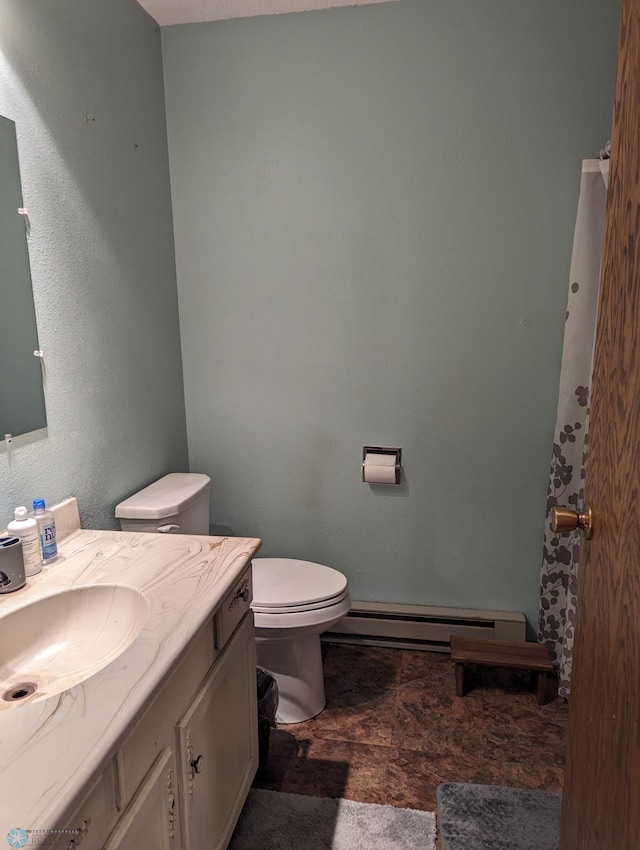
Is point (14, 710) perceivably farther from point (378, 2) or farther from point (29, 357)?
point (378, 2)

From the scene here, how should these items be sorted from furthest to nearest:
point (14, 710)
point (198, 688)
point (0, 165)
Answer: point (0, 165), point (198, 688), point (14, 710)

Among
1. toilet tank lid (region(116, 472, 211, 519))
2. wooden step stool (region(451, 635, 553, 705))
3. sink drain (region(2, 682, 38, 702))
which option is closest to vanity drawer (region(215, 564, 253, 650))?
sink drain (region(2, 682, 38, 702))

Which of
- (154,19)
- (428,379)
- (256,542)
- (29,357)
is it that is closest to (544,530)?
(428,379)

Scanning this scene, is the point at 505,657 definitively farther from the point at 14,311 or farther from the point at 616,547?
the point at 14,311

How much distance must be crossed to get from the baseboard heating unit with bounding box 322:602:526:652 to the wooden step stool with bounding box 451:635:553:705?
10 centimetres

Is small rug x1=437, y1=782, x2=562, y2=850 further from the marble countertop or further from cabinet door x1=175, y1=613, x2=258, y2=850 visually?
the marble countertop

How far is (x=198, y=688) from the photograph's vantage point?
1271 millimetres

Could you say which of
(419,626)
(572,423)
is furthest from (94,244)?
(419,626)

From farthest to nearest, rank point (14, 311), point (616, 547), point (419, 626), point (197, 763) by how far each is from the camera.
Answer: point (419, 626) → point (14, 311) → point (197, 763) → point (616, 547)

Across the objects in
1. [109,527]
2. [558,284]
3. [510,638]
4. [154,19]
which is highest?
[154,19]

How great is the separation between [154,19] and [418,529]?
2207 mm

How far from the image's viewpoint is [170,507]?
6.43 ft

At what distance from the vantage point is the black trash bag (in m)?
1.87

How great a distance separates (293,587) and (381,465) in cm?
61
